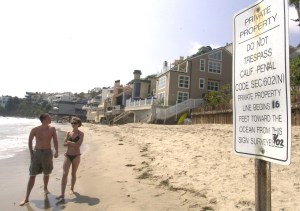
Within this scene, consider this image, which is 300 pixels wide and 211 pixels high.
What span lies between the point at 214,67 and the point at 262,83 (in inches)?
1734

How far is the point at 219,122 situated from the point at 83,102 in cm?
13127

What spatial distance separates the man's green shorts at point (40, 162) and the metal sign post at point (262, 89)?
617 cm

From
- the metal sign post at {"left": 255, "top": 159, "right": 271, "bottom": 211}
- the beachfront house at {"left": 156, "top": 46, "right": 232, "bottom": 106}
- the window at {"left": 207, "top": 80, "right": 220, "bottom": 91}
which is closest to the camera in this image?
the metal sign post at {"left": 255, "top": 159, "right": 271, "bottom": 211}

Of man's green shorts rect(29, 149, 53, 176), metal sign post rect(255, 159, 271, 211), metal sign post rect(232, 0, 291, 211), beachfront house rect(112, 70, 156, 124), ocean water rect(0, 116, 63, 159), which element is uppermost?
beachfront house rect(112, 70, 156, 124)

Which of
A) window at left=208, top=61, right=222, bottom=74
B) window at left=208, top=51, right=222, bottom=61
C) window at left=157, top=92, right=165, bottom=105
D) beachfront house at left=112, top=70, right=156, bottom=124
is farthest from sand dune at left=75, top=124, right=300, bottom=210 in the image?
window at left=208, top=51, right=222, bottom=61

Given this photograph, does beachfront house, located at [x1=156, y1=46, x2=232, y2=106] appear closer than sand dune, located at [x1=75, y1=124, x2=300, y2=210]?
No

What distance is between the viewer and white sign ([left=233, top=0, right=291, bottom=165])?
2.15m

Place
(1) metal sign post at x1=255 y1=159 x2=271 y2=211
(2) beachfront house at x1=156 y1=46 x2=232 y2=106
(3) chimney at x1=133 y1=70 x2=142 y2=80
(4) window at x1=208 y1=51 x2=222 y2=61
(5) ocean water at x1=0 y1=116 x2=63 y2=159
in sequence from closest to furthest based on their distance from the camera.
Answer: (1) metal sign post at x1=255 y1=159 x2=271 y2=211
(5) ocean water at x1=0 y1=116 x2=63 y2=159
(2) beachfront house at x1=156 y1=46 x2=232 y2=106
(4) window at x1=208 y1=51 x2=222 y2=61
(3) chimney at x1=133 y1=70 x2=142 y2=80

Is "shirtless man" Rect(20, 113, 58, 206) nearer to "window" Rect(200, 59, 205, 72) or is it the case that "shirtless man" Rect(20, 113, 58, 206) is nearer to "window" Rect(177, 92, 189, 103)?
"window" Rect(177, 92, 189, 103)

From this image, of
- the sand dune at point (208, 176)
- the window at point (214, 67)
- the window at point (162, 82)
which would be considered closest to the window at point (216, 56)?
the window at point (214, 67)

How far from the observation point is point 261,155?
2.33 m

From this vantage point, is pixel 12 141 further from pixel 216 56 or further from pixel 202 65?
pixel 216 56

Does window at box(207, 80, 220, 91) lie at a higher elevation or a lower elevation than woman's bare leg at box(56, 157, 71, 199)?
higher

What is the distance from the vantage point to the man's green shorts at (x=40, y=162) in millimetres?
7805
